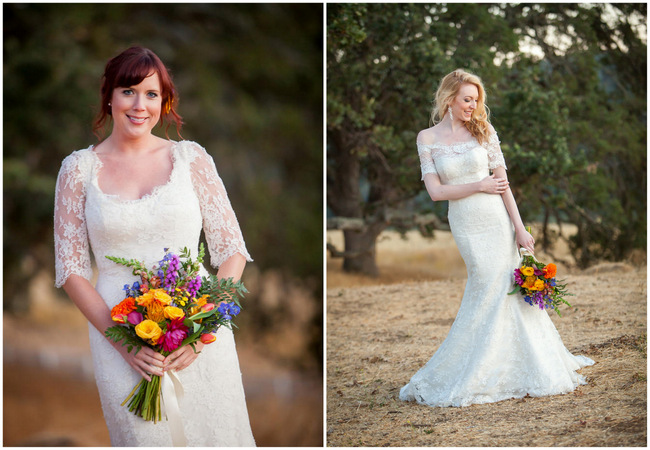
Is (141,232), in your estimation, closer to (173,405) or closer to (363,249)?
(173,405)

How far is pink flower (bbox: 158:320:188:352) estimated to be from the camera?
2.40 meters

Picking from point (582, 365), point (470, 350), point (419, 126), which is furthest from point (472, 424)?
point (419, 126)

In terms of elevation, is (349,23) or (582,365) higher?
(349,23)

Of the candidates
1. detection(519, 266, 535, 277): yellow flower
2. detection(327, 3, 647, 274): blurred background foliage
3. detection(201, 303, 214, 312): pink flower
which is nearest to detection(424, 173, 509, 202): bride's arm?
detection(519, 266, 535, 277): yellow flower

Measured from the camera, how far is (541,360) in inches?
145

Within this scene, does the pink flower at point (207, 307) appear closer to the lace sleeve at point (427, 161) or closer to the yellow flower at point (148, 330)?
the yellow flower at point (148, 330)

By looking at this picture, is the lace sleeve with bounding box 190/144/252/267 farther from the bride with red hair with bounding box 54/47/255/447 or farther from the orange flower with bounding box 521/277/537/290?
the orange flower with bounding box 521/277/537/290

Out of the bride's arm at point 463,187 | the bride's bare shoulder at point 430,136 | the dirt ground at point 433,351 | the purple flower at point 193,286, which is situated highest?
the bride's bare shoulder at point 430,136

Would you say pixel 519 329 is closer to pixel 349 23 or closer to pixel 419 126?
pixel 349 23

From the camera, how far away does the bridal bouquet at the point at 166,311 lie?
7.78 ft

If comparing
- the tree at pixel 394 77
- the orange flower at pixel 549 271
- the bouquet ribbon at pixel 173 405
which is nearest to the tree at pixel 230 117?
the tree at pixel 394 77

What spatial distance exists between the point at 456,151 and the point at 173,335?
2.11 meters

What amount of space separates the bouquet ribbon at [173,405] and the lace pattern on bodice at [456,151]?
6.50ft

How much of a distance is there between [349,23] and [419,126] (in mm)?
2665
